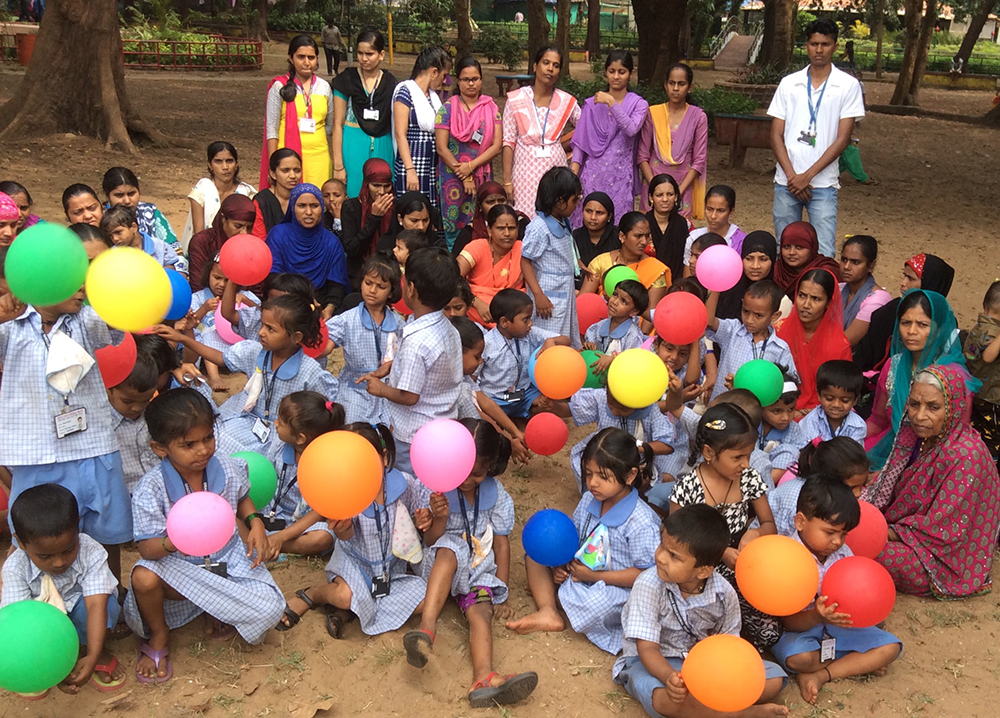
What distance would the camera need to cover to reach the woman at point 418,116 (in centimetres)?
603

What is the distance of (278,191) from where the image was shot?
571cm

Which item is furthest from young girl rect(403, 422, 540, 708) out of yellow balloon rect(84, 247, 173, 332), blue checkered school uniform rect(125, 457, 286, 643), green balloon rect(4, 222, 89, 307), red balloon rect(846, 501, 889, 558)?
green balloon rect(4, 222, 89, 307)

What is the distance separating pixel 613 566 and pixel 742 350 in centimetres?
163

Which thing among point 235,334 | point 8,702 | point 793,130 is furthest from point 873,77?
point 8,702

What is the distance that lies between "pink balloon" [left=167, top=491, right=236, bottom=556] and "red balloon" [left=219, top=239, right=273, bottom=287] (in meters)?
1.86

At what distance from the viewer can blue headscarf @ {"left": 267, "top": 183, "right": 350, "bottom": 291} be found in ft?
17.7

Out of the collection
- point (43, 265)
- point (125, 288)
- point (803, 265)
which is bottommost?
point (803, 265)

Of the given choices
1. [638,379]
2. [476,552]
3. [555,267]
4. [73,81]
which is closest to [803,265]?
[555,267]

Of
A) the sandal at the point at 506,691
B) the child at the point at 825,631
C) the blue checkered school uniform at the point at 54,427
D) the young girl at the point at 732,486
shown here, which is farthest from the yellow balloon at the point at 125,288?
the child at the point at 825,631

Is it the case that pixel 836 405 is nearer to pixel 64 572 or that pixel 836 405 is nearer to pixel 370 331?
pixel 370 331

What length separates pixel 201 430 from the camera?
3.02 meters

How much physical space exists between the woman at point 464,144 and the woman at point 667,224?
1.24 metres

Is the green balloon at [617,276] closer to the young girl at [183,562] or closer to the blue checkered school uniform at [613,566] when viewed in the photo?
the blue checkered school uniform at [613,566]

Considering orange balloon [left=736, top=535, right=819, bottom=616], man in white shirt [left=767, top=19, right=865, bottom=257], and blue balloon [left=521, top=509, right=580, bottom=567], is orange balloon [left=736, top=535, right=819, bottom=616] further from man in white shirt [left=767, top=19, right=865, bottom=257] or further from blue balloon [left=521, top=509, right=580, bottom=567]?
man in white shirt [left=767, top=19, right=865, bottom=257]
